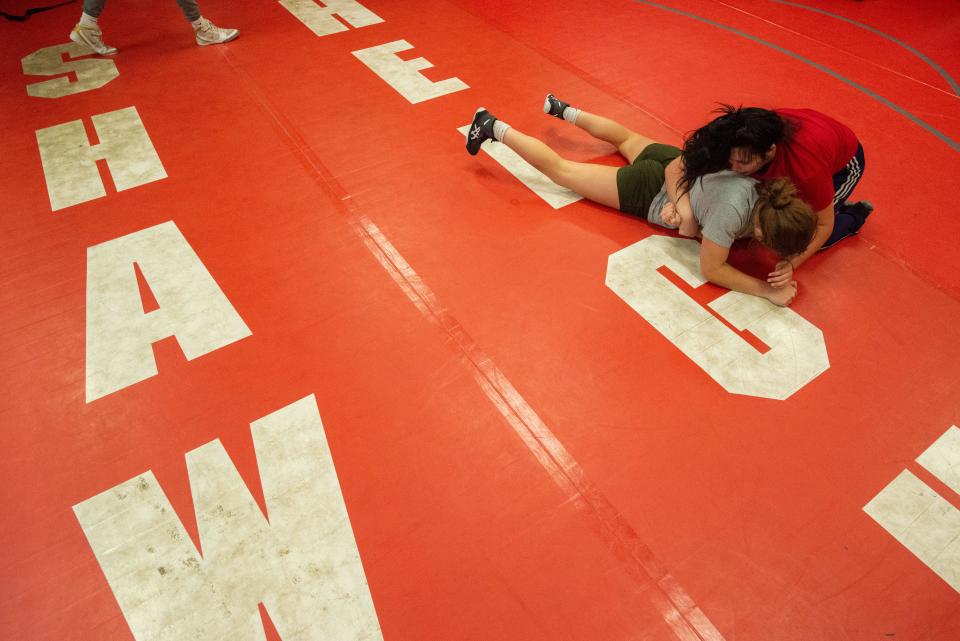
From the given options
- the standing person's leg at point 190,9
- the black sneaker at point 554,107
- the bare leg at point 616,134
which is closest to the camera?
the bare leg at point 616,134

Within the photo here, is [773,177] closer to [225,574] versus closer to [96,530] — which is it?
[225,574]

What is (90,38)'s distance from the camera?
13.3 feet

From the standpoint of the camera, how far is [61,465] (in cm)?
198

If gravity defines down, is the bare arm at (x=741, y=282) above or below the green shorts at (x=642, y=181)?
below

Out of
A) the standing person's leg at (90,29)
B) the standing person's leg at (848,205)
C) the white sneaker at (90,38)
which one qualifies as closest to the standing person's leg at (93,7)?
the standing person's leg at (90,29)

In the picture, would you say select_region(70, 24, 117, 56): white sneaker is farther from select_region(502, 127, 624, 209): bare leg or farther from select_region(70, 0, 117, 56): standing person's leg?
select_region(502, 127, 624, 209): bare leg

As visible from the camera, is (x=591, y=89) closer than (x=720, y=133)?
No

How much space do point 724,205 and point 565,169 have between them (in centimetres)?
99

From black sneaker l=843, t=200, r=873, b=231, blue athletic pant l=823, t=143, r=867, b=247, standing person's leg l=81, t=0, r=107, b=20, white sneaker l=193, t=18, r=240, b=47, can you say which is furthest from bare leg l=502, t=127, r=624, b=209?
standing person's leg l=81, t=0, r=107, b=20

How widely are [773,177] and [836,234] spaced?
2.68 feet

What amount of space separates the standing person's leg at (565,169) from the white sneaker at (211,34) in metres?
2.80

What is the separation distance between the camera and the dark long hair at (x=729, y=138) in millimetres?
2246

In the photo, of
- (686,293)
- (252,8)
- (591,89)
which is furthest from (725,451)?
(252,8)

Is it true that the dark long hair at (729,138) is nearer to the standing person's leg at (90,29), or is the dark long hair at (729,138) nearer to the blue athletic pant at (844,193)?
the blue athletic pant at (844,193)
